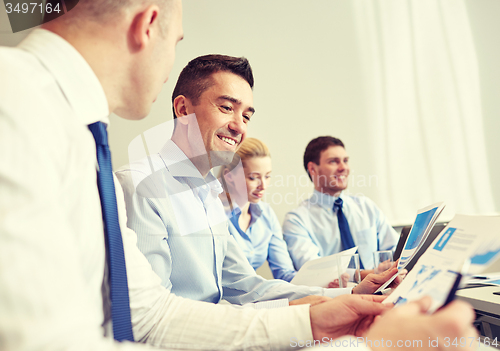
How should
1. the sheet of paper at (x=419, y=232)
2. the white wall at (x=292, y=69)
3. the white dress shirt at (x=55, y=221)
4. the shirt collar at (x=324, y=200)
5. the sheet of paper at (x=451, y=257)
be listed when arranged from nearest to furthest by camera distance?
1. the white dress shirt at (x=55, y=221)
2. the sheet of paper at (x=451, y=257)
3. the sheet of paper at (x=419, y=232)
4. the shirt collar at (x=324, y=200)
5. the white wall at (x=292, y=69)

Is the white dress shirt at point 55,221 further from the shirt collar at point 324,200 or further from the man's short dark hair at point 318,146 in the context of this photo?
the man's short dark hair at point 318,146

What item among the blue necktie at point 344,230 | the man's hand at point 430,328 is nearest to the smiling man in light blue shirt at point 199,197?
the man's hand at point 430,328

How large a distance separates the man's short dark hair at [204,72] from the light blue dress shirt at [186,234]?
0.75 feet

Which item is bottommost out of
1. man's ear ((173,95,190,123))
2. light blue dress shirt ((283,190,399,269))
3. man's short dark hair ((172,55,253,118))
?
light blue dress shirt ((283,190,399,269))

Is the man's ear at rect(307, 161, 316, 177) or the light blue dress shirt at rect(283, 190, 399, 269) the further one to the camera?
the man's ear at rect(307, 161, 316, 177)

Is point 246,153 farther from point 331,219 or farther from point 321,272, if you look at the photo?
point 321,272

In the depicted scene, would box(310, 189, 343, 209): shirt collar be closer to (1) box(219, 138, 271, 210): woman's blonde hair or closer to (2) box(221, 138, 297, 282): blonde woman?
(2) box(221, 138, 297, 282): blonde woman

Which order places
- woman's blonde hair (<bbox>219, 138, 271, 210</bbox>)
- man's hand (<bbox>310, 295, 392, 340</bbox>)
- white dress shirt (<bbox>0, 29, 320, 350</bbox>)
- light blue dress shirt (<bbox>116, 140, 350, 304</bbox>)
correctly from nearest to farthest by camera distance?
white dress shirt (<bbox>0, 29, 320, 350</bbox>) → man's hand (<bbox>310, 295, 392, 340</bbox>) → light blue dress shirt (<bbox>116, 140, 350, 304</bbox>) → woman's blonde hair (<bbox>219, 138, 271, 210</bbox>)

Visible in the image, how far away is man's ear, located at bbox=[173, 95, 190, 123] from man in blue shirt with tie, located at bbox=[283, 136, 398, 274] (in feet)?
3.67

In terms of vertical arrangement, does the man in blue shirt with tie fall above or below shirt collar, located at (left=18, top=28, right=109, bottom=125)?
below

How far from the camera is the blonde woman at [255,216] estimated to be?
1939mm

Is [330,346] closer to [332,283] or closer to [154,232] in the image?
[154,232]

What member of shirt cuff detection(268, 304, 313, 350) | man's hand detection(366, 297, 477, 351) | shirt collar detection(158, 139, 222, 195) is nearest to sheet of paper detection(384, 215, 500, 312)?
man's hand detection(366, 297, 477, 351)

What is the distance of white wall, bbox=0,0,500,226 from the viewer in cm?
244
